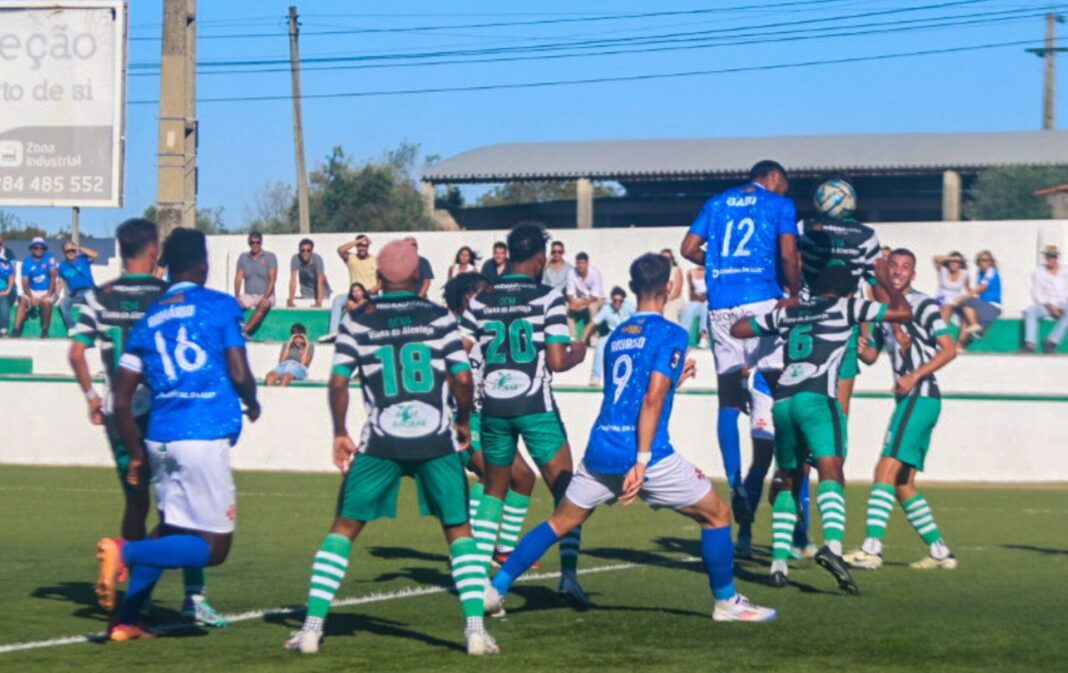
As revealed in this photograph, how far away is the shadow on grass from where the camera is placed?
9094 millimetres

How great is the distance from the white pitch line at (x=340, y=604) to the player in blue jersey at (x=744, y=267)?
3.54 ft

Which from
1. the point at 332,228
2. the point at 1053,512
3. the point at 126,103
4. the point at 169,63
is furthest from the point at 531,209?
the point at 1053,512

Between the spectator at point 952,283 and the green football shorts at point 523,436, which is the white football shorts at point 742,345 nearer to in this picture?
the green football shorts at point 523,436

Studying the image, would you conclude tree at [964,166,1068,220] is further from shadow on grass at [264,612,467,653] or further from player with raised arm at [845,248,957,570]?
shadow on grass at [264,612,467,653]

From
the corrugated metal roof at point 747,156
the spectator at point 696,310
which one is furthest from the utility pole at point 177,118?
the corrugated metal roof at point 747,156

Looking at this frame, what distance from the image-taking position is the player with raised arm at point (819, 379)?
428 inches

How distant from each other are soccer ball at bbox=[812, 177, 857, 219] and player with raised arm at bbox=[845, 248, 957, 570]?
18.5 inches

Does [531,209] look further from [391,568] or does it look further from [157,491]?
[157,491]

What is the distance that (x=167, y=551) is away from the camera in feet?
29.0

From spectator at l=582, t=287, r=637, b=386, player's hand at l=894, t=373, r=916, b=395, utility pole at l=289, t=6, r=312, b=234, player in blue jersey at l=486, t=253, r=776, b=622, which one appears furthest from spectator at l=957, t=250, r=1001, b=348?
utility pole at l=289, t=6, r=312, b=234

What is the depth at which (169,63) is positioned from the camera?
84.9 ft

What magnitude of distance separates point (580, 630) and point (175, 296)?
9.09ft

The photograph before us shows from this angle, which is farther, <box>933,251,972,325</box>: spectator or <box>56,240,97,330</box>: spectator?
<box>56,240,97,330</box>: spectator

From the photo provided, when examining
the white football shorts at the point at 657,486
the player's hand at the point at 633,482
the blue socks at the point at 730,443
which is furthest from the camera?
the blue socks at the point at 730,443
